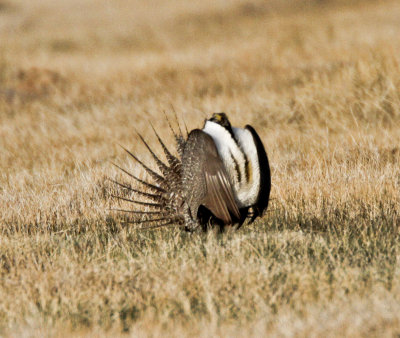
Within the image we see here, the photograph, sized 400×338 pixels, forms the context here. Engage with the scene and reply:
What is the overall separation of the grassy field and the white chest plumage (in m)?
0.32

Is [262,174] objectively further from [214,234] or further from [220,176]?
[214,234]

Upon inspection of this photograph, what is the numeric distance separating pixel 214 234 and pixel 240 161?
1.67 feet

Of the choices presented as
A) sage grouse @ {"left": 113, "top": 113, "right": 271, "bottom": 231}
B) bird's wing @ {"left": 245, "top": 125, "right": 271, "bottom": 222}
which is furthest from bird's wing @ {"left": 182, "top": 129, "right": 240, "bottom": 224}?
bird's wing @ {"left": 245, "top": 125, "right": 271, "bottom": 222}

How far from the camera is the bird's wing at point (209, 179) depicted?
3.23 metres

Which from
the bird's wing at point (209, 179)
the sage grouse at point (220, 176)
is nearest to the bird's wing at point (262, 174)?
the sage grouse at point (220, 176)

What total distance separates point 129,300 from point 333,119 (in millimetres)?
5274

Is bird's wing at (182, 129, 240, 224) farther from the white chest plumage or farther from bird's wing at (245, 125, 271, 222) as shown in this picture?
bird's wing at (245, 125, 271, 222)

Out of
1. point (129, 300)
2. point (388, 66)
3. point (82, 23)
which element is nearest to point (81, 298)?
point (129, 300)

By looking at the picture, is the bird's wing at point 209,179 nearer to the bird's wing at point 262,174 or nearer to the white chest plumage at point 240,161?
the white chest plumage at point 240,161

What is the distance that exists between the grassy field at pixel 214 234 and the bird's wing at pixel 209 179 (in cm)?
25

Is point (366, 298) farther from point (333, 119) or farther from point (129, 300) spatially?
point (333, 119)

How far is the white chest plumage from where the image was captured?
131 inches

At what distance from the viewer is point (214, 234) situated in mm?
3594

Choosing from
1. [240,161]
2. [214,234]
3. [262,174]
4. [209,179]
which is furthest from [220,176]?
[214,234]
